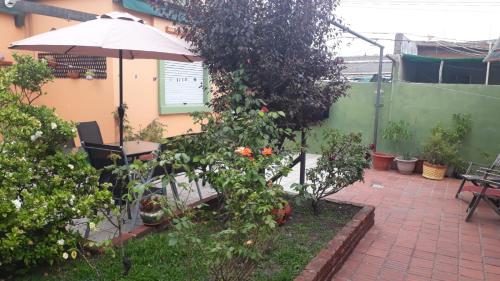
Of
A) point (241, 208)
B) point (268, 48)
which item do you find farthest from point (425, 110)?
point (241, 208)

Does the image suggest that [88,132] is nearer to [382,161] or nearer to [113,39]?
[113,39]

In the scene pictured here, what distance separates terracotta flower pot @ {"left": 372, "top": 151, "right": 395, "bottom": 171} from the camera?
736cm

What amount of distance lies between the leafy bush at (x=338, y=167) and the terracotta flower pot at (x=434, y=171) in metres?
3.23

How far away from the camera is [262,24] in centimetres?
363

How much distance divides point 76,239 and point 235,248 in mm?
1338

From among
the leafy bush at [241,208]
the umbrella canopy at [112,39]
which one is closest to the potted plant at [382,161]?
the umbrella canopy at [112,39]

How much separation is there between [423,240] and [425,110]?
400 centimetres

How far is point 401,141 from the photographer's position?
7.52 m

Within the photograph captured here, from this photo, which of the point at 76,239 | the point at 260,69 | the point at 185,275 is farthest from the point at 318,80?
the point at 76,239

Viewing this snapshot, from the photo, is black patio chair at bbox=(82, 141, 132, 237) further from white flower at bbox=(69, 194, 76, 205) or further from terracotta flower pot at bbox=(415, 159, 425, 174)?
terracotta flower pot at bbox=(415, 159, 425, 174)

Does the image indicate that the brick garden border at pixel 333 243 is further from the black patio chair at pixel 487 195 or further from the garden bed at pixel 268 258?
the black patio chair at pixel 487 195

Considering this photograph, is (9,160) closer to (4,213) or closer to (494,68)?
(4,213)

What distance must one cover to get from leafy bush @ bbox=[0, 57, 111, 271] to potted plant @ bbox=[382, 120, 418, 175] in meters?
5.86

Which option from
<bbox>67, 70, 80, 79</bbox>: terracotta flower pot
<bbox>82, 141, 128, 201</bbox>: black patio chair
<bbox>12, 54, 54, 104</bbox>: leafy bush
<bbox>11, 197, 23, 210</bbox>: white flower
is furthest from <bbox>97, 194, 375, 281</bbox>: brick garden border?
<bbox>67, 70, 80, 79</bbox>: terracotta flower pot
